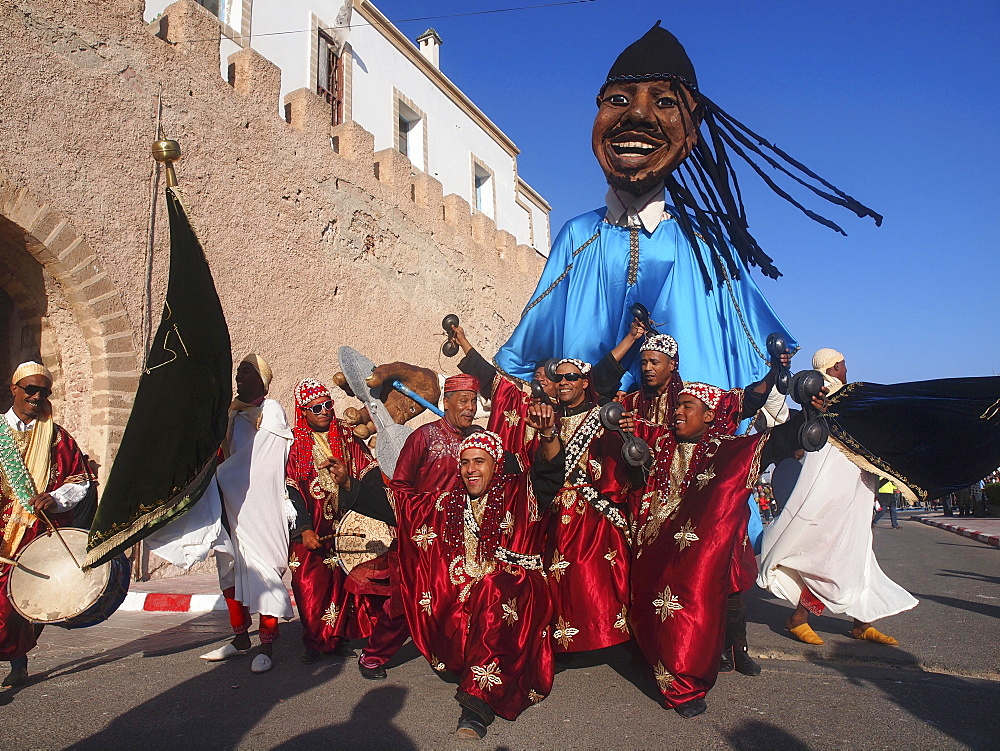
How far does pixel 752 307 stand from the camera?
4.44 meters

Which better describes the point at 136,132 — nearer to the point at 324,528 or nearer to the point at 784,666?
the point at 324,528

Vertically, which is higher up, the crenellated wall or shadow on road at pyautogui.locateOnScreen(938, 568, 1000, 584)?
the crenellated wall

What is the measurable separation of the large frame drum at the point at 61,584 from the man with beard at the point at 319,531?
983 millimetres

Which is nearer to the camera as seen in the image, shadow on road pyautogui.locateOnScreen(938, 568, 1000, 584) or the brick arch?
the brick arch

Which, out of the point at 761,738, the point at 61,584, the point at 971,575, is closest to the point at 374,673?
the point at 61,584

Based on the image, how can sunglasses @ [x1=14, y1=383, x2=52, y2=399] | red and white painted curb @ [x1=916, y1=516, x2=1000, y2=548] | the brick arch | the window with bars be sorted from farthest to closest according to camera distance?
the window with bars
red and white painted curb @ [x1=916, y1=516, x2=1000, y2=548]
the brick arch
sunglasses @ [x1=14, y1=383, x2=52, y2=399]

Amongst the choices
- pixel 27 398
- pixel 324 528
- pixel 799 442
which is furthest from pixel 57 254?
pixel 799 442

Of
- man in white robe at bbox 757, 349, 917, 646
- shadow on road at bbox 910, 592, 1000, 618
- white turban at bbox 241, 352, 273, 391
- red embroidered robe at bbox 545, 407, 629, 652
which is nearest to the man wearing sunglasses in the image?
white turban at bbox 241, 352, 273, 391

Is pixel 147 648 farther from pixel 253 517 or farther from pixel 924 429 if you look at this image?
pixel 924 429

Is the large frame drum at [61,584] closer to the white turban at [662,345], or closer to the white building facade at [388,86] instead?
the white turban at [662,345]

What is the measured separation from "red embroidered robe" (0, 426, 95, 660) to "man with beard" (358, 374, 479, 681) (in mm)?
1680

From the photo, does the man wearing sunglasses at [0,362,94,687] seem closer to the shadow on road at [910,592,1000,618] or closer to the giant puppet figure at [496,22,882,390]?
the giant puppet figure at [496,22,882,390]

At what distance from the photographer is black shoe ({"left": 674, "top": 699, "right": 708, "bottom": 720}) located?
300 centimetres

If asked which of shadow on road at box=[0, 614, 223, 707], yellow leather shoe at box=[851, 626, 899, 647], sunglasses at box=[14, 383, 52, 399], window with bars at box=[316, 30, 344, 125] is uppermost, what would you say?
window with bars at box=[316, 30, 344, 125]
